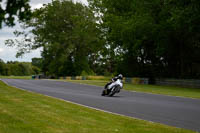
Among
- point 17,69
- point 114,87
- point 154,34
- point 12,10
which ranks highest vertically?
point 154,34

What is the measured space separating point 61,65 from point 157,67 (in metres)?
37.6

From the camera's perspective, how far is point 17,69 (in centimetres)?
17688

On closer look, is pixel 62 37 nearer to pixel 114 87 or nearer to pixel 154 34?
pixel 154 34

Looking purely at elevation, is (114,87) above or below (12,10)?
below

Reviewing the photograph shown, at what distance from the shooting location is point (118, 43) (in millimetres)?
49594

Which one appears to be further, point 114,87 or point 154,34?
point 154,34

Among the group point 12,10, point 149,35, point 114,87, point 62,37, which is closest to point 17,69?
point 62,37

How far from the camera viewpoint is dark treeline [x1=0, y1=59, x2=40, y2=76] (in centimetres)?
16638

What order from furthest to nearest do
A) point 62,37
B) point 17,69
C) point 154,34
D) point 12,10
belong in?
point 17,69
point 62,37
point 154,34
point 12,10

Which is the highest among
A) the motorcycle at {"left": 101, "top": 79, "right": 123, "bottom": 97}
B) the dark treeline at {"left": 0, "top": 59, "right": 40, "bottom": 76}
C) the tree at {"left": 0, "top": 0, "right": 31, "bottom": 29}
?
the dark treeline at {"left": 0, "top": 59, "right": 40, "bottom": 76}

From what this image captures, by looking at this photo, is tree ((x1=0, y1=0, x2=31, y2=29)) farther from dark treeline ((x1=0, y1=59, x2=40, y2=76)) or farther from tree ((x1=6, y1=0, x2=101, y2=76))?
dark treeline ((x1=0, y1=59, x2=40, y2=76))

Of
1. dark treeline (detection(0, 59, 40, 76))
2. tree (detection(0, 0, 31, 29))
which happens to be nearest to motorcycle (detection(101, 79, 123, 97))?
tree (detection(0, 0, 31, 29))

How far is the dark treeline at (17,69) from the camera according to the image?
546 ft

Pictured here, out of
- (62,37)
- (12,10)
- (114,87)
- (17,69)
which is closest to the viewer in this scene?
(12,10)
